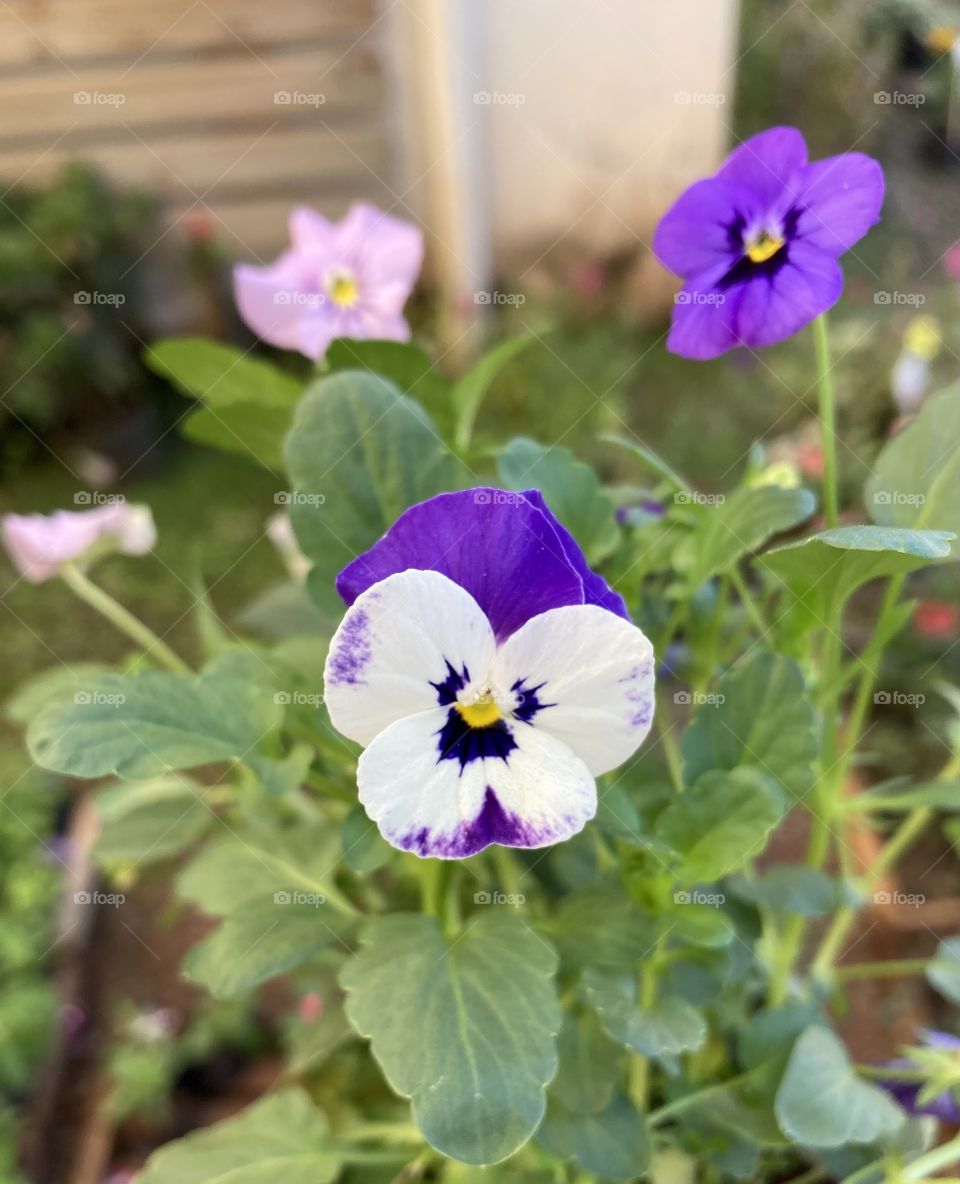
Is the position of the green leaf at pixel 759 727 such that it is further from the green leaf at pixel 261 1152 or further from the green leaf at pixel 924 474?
the green leaf at pixel 261 1152

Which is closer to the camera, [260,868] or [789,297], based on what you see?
[789,297]

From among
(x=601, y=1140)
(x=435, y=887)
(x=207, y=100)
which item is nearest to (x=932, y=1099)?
(x=601, y=1140)

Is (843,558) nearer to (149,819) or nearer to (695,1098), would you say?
(695,1098)

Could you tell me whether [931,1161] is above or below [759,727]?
below

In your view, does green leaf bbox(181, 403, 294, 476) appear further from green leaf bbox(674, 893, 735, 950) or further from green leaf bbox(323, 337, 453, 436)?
green leaf bbox(674, 893, 735, 950)

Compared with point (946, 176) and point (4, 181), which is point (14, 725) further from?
point (946, 176)

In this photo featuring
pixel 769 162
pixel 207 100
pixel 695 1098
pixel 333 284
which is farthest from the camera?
pixel 207 100

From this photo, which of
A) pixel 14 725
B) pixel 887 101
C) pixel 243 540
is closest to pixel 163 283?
pixel 243 540
